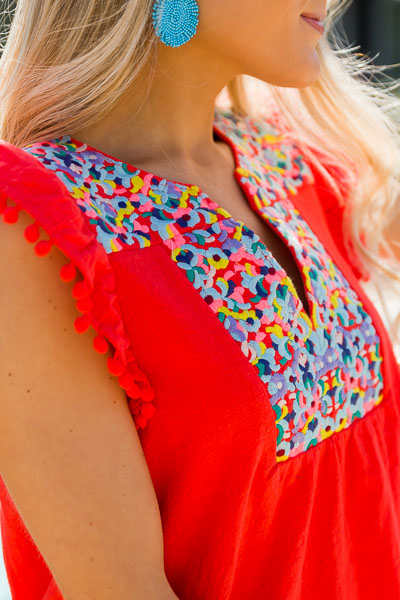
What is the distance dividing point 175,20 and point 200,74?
5.4 inches

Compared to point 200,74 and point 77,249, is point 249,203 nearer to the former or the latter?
point 200,74

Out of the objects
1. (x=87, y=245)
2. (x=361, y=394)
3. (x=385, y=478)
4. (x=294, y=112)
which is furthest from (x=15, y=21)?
(x=385, y=478)

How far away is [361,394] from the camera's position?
1232mm

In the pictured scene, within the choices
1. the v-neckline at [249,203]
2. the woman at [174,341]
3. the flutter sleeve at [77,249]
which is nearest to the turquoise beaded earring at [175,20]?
the woman at [174,341]

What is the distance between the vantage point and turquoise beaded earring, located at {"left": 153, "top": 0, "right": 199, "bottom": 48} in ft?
3.62

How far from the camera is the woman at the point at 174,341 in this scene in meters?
0.88

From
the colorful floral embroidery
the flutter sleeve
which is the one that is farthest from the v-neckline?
the flutter sleeve

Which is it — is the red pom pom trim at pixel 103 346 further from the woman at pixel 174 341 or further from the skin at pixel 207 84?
the skin at pixel 207 84

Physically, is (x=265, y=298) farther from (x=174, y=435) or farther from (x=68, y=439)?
(x=68, y=439)

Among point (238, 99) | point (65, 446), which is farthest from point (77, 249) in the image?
point (238, 99)

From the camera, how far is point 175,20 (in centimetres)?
111

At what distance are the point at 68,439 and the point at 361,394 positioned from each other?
21.7 inches

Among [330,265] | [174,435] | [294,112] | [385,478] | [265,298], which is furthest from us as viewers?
[294,112]

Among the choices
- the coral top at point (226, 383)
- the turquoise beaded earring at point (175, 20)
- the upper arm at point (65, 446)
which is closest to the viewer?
the upper arm at point (65, 446)
